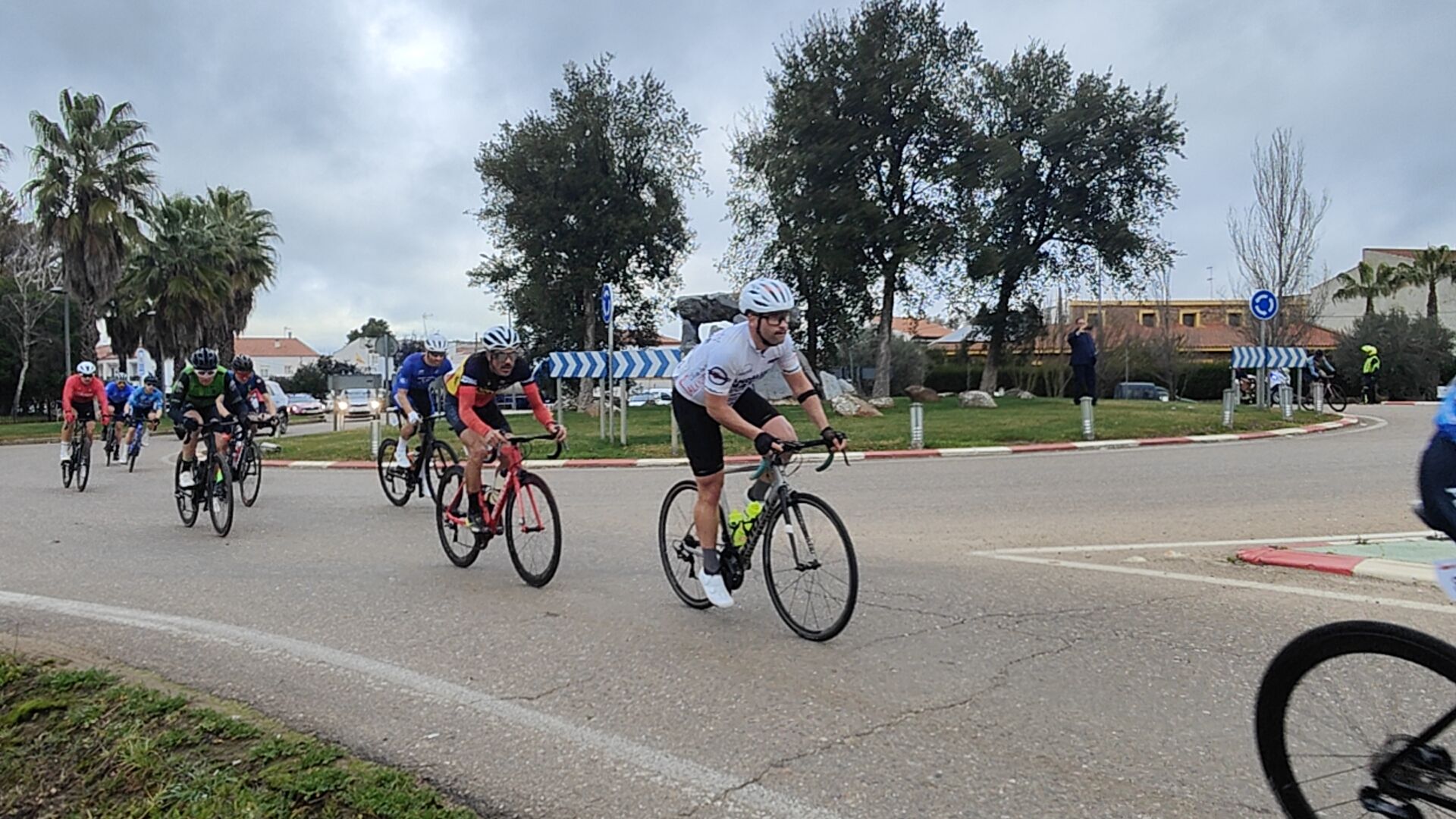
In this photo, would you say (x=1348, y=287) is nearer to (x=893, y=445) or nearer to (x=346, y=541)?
(x=893, y=445)

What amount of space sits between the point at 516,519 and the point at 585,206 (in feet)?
95.9

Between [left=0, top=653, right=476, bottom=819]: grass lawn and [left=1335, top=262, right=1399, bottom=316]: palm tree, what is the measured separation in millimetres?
63247

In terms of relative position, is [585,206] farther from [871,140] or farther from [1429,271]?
[1429,271]

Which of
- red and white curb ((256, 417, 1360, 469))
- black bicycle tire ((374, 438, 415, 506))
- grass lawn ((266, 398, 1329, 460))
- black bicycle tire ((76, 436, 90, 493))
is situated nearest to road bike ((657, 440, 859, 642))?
black bicycle tire ((374, 438, 415, 506))

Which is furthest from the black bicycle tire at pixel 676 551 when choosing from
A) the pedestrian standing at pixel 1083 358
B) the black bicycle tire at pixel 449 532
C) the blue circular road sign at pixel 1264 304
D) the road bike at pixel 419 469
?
the blue circular road sign at pixel 1264 304

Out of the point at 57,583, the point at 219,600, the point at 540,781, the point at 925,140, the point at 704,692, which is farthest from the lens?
the point at 925,140

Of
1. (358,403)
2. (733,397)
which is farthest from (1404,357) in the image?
(358,403)

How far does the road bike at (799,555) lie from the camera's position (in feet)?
15.9

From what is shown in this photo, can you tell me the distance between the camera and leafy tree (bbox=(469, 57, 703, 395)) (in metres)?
34.5

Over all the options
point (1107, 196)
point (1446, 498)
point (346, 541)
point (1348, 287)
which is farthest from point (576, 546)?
point (1348, 287)

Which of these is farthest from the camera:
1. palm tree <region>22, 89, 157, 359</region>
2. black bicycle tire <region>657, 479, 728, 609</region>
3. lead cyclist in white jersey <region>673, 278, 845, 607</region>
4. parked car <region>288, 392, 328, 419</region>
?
parked car <region>288, 392, 328, 419</region>

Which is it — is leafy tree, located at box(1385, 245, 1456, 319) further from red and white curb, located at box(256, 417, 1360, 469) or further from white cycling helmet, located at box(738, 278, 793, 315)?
white cycling helmet, located at box(738, 278, 793, 315)

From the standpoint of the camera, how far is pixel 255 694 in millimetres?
4258

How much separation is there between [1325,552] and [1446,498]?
5.17 meters
